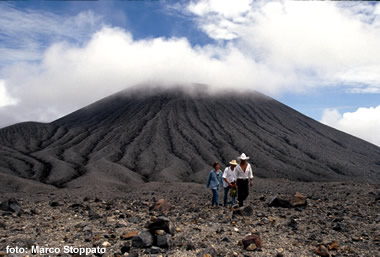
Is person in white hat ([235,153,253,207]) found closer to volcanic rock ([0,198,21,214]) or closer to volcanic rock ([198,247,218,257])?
volcanic rock ([198,247,218,257])

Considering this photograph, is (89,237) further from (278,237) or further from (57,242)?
(278,237)

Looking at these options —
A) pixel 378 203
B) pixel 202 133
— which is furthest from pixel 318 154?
pixel 378 203

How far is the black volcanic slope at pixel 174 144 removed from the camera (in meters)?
59.1

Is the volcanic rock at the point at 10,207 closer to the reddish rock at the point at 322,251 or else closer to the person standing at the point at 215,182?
the person standing at the point at 215,182

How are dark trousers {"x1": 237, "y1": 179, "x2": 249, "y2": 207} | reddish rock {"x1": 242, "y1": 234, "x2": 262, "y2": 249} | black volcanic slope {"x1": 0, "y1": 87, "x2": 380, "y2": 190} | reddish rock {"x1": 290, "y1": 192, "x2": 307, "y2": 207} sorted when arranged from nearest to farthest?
reddish rock {"x1": 242, "y1": 234, "x2": 262, "y2": 249}, dark trousers {"x1": 237, "y1": 179, "x2": 249, "y2": 207}, reddish rock {"x1": 290, "y1": 192, "x2": 307, "y2": 207}, black volcanic slope {"x1": 0, "y1": 87, "x2": 380, "y2": 190}

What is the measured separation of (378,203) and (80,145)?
75.4 m

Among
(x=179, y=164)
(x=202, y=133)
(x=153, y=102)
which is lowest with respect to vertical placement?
(x=179, y=164)

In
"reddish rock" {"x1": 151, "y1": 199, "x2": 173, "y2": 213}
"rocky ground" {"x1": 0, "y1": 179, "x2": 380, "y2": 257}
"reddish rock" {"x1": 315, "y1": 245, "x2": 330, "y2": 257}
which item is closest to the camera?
"reddish rock" {"x1": 315, "y1": 245, "x2": 330, "y2": 257}

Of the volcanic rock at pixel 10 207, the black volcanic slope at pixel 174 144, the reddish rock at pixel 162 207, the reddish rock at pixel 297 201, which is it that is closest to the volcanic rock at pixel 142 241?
the reddish rock at pixel 162 207

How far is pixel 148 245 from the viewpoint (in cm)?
748

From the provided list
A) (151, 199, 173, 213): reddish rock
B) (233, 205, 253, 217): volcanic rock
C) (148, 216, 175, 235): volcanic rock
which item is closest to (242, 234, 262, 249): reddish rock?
(148, 216, 175, 235): volcanic rock

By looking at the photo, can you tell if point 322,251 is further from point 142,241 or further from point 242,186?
point 242,186

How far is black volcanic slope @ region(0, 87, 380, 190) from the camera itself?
59.1 m

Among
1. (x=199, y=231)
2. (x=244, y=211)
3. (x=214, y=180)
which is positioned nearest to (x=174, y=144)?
(x=214, y=180)
